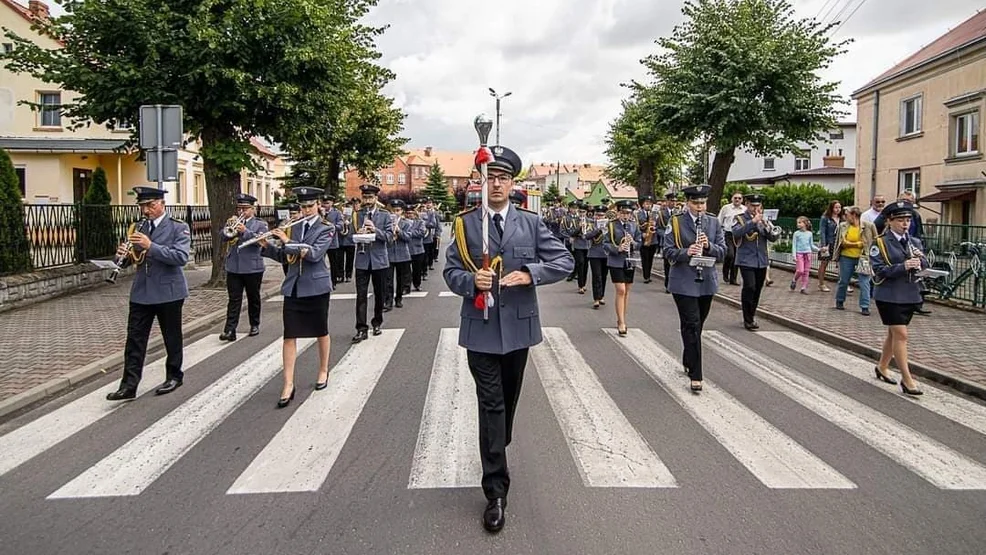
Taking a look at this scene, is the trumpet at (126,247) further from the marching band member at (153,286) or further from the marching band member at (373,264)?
the marching band member at (373,264)

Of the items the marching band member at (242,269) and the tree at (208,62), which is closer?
the marching band member at (242,269)

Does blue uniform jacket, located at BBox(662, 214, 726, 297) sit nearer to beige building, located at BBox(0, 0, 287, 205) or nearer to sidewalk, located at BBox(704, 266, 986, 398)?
sidewalk, located at BBox(704, 266, 986, 398)

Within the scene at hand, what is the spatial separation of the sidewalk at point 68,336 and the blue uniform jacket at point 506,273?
4821mm

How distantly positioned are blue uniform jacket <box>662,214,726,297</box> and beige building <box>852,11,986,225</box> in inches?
914

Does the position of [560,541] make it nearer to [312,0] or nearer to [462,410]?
[462,410]

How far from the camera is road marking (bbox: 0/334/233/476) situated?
216 inches

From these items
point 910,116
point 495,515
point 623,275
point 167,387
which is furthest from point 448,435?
point 910,116

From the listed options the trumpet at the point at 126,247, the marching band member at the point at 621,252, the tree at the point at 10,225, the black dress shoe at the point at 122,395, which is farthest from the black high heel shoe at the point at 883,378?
the tree at the point at 10,225

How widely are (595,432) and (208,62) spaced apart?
1108 cm

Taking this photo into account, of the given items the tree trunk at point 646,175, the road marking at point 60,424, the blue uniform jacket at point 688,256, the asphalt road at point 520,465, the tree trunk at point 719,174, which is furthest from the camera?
the tree trunk at point 646,175

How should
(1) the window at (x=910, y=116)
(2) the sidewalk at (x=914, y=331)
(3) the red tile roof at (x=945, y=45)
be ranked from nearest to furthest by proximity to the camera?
(2) the sidewalk at (x=914, y=331), (3) the red tile roof at (x=945, y=45), (1) the window at (x=910, y=116)

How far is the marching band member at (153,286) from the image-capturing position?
6906 millimetres

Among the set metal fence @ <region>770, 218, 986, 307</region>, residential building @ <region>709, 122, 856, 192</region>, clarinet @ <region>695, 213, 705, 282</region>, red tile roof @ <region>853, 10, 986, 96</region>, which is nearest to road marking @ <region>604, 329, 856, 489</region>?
Result: clarinet @ <region>695, 213, 705, 282</region>

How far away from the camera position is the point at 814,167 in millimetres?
57750
